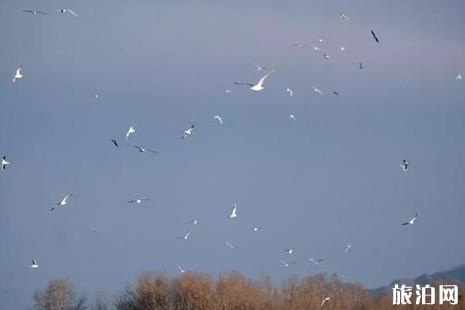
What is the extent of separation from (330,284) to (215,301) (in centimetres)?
949

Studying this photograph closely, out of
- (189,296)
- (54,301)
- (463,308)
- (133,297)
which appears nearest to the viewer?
(463,308)

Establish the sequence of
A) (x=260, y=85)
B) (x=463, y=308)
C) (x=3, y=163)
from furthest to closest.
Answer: (x=463, y=308), (x=3, y=163), (x=260, y=85)

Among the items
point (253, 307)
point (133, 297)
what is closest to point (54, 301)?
point (133, 297)

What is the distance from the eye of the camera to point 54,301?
9769 centimetres

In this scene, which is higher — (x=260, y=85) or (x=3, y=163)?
(x=260, y=85)

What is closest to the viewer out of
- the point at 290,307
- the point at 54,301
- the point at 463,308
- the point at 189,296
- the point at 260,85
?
the point at 260,85

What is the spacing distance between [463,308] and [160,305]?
2331 centimetres

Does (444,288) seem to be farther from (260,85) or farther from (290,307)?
(260,85)

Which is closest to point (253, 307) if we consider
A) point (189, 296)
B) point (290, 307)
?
point (290, 307)

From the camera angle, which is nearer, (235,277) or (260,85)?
(260,85)

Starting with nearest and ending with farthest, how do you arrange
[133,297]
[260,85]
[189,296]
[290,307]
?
[260,85] → [290,307] → [189,296] → [133,297]

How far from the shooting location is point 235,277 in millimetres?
74250

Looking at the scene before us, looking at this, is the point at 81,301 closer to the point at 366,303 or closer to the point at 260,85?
the point at 366,303

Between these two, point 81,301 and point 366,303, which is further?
point 81,301
